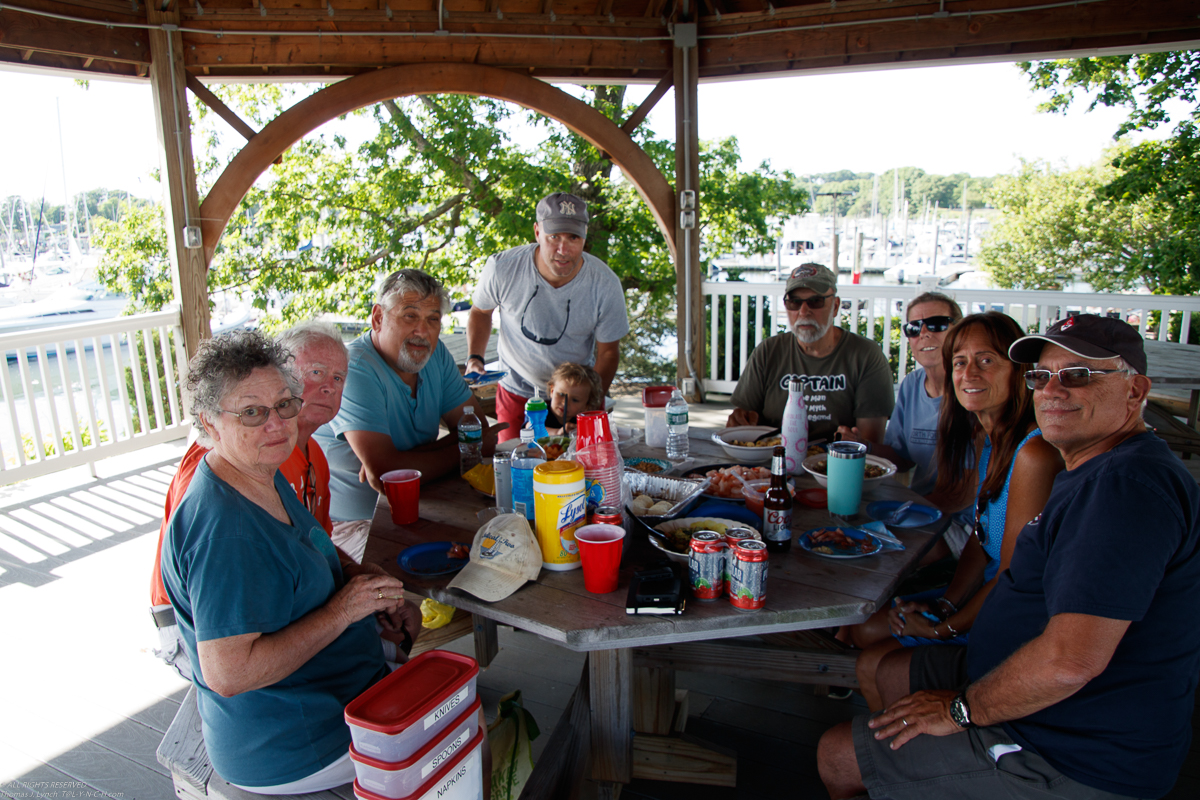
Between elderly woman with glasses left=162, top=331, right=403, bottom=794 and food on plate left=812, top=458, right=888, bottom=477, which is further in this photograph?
food on plate left=812, top=458, right=888, bottom=477

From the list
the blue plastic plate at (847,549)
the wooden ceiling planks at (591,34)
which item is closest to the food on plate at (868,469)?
the blue plastic plate at (847,549)

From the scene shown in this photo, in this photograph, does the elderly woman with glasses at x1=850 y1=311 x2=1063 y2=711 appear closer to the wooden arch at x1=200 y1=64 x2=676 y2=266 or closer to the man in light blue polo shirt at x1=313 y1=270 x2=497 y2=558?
the man in light blue polo shirt at x1=313 y1=270 x2=497 y2=558

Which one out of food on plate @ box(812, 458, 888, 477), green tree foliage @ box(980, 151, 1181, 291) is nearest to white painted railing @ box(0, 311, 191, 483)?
food on plate @ box(812, 458, 888, 477)

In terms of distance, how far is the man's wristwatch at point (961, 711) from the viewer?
50.5 inches

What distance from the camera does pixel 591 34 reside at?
5055mm

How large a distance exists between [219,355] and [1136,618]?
1594 mm

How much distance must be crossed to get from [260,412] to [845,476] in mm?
1315

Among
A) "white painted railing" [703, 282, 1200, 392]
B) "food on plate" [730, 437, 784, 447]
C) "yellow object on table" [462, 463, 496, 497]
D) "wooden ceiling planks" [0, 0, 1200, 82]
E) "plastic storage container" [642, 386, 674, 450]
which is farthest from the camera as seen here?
"white painted railing" [703, 282, 1200, 392]

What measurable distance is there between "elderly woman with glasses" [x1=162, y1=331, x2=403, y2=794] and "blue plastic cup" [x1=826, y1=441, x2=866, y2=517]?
1.06m

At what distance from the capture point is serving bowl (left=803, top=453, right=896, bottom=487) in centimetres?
201

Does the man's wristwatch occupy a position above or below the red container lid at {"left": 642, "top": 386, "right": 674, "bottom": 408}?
below

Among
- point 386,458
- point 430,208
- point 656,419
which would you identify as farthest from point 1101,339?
point 430,208

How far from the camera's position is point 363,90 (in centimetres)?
502

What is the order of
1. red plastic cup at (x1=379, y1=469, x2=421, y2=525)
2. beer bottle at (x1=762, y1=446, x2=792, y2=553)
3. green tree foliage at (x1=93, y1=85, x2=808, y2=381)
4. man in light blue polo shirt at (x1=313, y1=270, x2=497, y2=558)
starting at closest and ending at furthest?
beer bottle at (x1=762, y1=446, x2=792, y2=553) < red plastic cup at (x1=379, y1=469, x2=421, y2=525) < man in light blue polo shirt at (x1=313, y1=270, x2=497, y2=558) < green tree foliage at (x1=93, y1=85, x2=808, y2=381)
